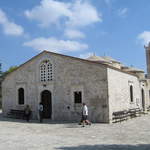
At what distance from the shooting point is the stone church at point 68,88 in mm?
16906

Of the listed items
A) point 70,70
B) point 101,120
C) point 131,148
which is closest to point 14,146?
point 131,148

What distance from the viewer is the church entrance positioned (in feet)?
64.4

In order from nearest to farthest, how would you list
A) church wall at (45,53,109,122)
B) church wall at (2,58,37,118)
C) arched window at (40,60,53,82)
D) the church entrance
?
church wall at (45,53,109,122), arched window at (40,60,53,82), the church entrance, church wall at (2,58,37,118)

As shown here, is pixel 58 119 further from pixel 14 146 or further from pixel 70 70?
pixel 14 146

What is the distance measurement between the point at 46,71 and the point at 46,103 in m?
2.69

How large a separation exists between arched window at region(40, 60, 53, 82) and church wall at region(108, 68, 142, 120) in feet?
16.8

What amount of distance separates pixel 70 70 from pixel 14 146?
990 centimetres

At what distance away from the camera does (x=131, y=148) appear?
344 inches

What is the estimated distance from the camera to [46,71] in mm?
19797

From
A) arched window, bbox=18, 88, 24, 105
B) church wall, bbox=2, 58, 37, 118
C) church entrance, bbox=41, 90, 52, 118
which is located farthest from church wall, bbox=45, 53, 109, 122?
arched window, bbox=18, 88, 24, 105

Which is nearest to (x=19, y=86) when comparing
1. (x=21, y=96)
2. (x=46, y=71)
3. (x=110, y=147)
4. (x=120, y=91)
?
(x=21, y=96)

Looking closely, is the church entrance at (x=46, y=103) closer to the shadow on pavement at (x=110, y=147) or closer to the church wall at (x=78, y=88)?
the church wall at (x=78, y=88)

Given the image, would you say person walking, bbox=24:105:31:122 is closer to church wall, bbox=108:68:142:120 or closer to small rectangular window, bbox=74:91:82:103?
small rectangular window, bbox=74:91:82:103

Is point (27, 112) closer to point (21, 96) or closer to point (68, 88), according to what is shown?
point (21, 96)
